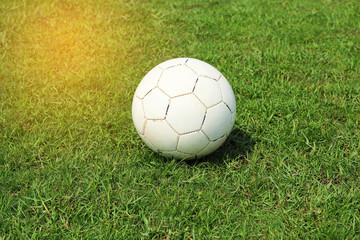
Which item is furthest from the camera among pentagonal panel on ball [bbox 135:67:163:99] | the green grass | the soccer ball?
pentagonal panel on ball [bbox 135:67:163:99]

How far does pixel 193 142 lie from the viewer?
119 inches

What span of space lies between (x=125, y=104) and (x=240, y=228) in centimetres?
191

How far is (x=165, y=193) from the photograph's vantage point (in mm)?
3051

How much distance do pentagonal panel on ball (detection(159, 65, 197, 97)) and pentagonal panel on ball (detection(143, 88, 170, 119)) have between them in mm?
50

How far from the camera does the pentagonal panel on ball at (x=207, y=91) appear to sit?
298 centimetres

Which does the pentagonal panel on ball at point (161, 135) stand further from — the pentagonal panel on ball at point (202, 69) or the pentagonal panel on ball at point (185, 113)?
the pentagonal panel on ball at point (202, 69)

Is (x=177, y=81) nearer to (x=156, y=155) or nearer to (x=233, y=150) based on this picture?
(x=156, y=155)

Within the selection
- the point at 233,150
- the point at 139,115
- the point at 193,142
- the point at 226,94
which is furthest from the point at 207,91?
the point at 233,150

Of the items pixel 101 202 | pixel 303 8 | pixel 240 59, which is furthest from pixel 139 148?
pixel 303 8

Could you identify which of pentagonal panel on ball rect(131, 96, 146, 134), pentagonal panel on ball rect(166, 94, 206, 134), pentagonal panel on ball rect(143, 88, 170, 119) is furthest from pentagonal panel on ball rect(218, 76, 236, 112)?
pentagonal panel on ball rect(131, 96, 146, 134)

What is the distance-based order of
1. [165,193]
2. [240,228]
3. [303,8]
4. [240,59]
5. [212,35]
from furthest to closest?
[303,8], [212,35], [240,59], [165,193], [240,228]

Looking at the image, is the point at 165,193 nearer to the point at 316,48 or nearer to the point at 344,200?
the point at 344,200

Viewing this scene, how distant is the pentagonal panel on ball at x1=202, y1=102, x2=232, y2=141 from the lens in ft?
9.80

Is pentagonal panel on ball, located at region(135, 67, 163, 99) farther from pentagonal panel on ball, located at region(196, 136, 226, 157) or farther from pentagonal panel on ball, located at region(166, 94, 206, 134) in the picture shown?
pentagonal panel on ball, located at region(196, 136, 226, 157)
